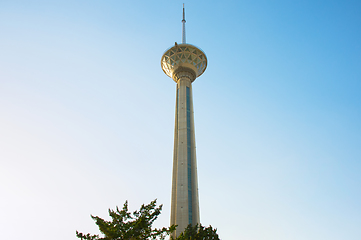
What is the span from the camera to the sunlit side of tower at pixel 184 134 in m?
48.7

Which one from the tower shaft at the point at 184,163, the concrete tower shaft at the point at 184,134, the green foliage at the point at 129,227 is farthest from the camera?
the concrete tower shaft at the point at 184,134

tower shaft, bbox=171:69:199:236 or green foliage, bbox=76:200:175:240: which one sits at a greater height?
tower shaft, bbox=171:69:199:236

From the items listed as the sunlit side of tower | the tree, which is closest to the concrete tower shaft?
the sunlit side of tower

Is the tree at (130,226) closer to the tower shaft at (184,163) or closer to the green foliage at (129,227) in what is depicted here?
the green foliage at (129,227)

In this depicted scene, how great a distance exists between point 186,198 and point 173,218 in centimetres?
416

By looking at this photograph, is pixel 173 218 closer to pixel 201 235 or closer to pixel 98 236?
pixel 201 235

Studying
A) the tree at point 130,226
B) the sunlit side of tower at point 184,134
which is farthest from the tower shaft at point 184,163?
the tree at point 130,226

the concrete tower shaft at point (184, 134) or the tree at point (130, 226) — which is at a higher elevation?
the concrete tower shaft at point (184, 134)

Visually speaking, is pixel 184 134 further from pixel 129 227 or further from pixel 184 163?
pixel 129 227

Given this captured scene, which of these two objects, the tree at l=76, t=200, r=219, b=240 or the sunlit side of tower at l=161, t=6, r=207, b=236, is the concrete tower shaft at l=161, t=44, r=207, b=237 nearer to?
the sunlit side of tower at l=161, t=6, r=207, b=236

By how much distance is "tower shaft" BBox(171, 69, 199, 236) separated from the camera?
48.2 meters

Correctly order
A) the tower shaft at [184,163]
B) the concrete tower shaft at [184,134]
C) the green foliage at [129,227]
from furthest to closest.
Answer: the concrete tower shaft at [184,134] < the tower shaft at [184,163] < the green foliage at [129,227]

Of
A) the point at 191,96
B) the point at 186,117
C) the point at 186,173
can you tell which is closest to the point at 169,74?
the point at 191,96

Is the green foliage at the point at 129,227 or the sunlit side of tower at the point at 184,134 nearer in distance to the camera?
the green foliage at the point at 129,227
